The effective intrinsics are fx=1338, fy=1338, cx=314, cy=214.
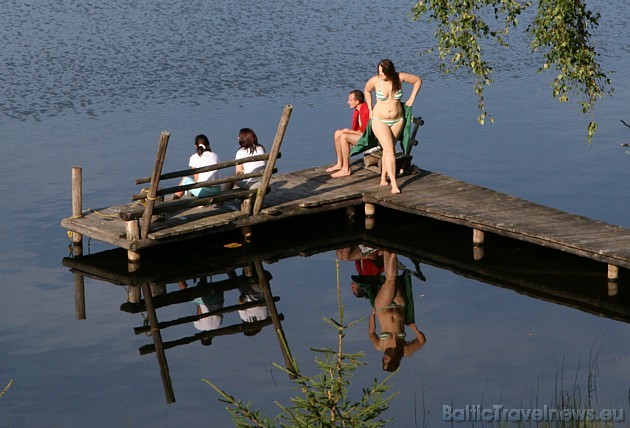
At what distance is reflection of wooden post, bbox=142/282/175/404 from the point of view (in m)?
14.2

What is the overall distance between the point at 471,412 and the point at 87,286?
20.8 ft

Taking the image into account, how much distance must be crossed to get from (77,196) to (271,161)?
2.76 m

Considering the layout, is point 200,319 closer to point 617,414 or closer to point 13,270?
point 13,270

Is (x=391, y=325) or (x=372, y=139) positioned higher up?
(x=372, y=139)

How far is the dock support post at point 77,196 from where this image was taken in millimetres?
18453

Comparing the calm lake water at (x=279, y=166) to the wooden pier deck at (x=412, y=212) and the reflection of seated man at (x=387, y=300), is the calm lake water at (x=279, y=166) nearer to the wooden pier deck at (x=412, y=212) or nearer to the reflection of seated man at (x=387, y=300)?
the reflection of seated man at (x=387, y=300)

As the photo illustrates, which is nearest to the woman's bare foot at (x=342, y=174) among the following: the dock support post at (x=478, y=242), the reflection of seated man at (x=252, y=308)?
the dock support post at (x=478, y=242)

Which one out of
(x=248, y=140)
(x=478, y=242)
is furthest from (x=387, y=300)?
(x=248, y=140)

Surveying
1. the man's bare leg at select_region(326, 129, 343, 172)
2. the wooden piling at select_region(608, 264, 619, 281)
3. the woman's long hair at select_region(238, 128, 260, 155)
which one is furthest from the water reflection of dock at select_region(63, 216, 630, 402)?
the woman's long hair at select_region(238, 128, 260, 155)

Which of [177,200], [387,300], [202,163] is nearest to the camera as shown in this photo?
[387,300]

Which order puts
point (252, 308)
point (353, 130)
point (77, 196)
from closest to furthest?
point (252, 308), point (77, 196), point (353, 130)

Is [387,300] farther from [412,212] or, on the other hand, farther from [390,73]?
[390,73]

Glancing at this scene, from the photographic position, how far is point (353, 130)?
2020 centimetres

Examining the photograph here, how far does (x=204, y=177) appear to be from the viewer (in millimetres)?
18500
